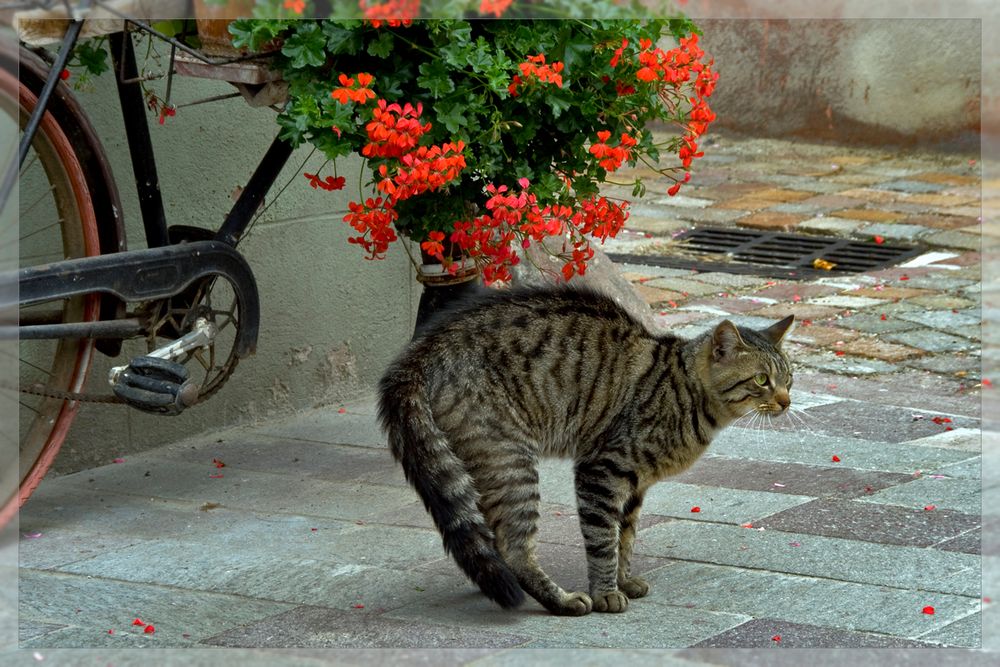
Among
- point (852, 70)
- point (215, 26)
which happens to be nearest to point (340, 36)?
point (215, 26)

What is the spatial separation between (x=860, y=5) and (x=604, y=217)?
22.2 ft

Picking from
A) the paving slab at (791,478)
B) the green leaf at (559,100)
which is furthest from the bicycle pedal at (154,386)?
the paving slab at (791,478)

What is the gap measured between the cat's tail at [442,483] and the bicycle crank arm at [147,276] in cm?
84

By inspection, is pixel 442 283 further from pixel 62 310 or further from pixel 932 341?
pixel 932 341

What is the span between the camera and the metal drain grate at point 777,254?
7508mm

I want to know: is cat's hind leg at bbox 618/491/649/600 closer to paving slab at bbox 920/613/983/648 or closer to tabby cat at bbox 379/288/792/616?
tabby cat at bbox 379/288/792/616

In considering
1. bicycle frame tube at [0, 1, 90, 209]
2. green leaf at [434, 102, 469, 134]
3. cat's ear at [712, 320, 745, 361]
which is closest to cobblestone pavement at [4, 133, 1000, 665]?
cat's ear at [712, 320, 745, 361]

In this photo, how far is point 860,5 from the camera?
10.1m

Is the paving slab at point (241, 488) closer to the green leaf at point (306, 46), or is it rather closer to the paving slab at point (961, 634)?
the green leaf at point (306, 46)

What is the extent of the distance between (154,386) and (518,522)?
3.84 ft

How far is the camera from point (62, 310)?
406cm

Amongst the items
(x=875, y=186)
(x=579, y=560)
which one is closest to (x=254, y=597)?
(x=579, y=560)

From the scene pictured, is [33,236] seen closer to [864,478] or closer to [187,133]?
[187,133]

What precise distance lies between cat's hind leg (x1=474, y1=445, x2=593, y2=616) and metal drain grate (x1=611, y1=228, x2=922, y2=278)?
4.21m
